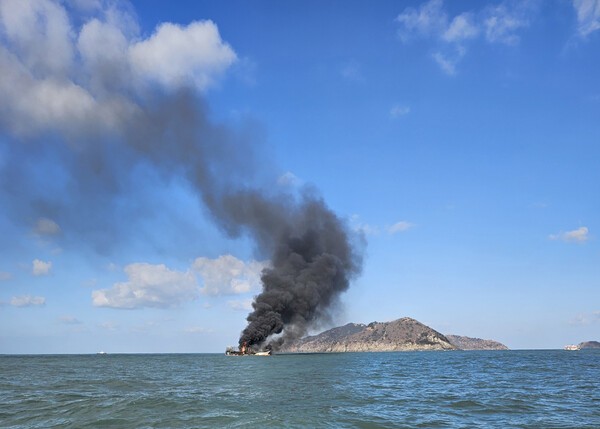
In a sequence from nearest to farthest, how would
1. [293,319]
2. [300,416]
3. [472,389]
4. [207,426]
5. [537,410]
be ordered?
[207,426]
[300,416]
[537,410]
[472,389]
[293,319]

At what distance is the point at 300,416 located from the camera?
91.9 feet

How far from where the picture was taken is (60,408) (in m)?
31.5

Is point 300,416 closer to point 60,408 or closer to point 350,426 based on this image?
point 350,426

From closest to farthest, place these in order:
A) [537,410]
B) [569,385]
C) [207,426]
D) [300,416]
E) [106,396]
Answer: [207,426] → [300,416] → [537,410] → [106,396] → [569,385]

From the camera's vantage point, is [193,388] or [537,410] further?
[193,388]

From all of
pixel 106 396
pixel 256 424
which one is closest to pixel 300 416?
pixel 256 424

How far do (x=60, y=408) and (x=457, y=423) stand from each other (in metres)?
25.3

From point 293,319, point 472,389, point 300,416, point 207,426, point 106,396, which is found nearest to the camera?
point 207,426

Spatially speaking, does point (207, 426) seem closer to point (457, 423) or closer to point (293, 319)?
point (457, 423)

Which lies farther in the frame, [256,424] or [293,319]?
[293,319]

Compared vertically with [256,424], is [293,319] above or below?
above

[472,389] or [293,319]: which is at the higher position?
[293,319]

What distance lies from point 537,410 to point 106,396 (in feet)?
105

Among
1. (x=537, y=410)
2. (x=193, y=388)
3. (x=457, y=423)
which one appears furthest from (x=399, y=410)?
(x=193, y=388)
